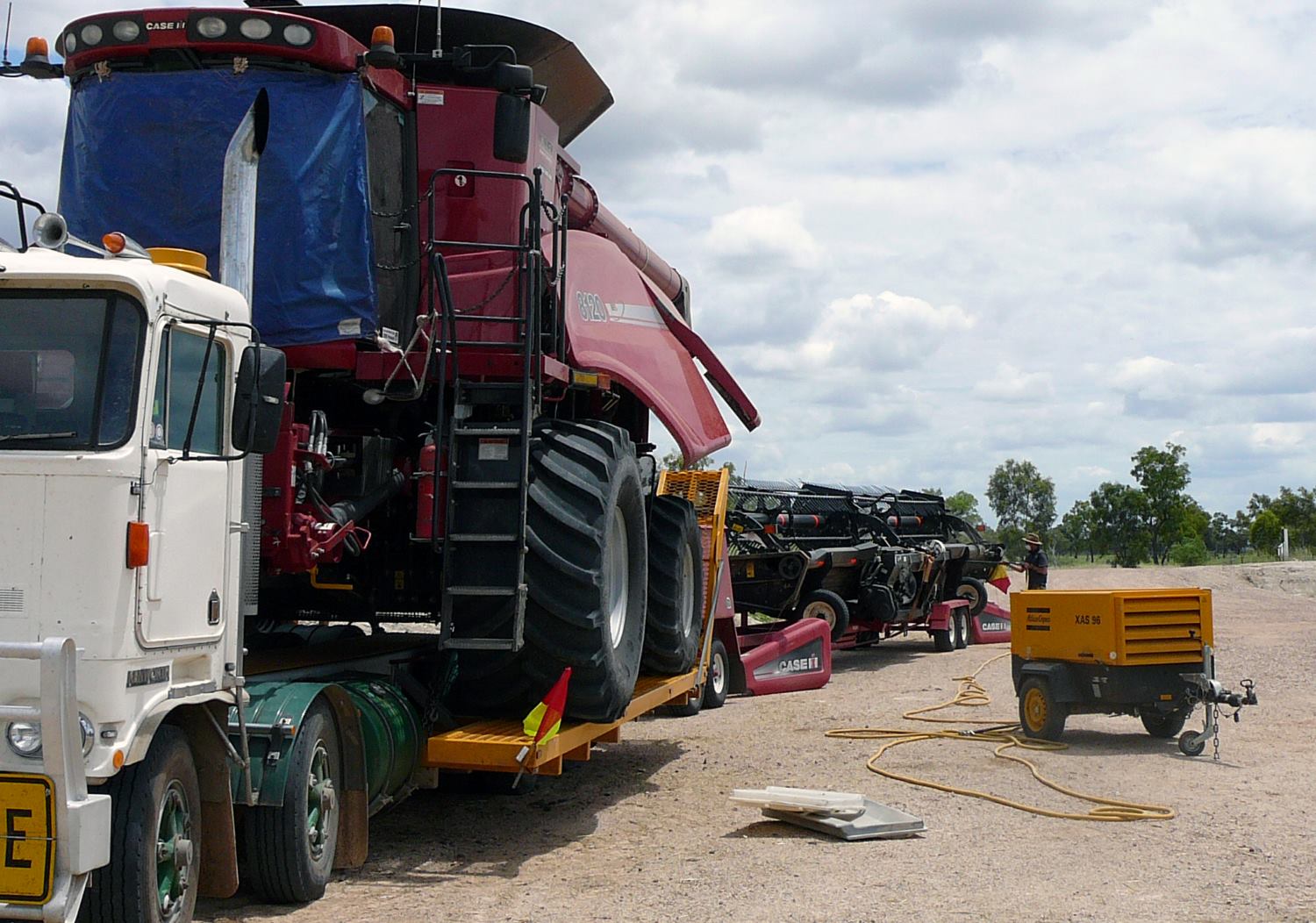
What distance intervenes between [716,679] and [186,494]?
31.4 feet

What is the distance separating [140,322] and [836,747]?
787 cm

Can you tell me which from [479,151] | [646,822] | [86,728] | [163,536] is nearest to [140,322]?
[163,536]

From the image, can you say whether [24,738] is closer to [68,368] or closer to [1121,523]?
[68,368]

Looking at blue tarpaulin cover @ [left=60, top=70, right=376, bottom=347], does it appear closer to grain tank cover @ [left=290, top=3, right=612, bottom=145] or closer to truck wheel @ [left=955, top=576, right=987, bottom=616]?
grain tank cover @ [left=290, top=3, right=612, bottom=145]

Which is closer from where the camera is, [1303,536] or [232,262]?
[232,262]

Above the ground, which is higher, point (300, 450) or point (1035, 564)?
point (300, 450)

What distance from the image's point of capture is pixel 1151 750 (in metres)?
11.7

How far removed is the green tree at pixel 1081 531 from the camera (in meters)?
76.4

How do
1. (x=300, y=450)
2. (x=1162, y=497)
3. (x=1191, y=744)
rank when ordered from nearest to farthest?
1. (x=300, y=450)
2. (x=1191, y=744)
3. (x=1162, y=497)

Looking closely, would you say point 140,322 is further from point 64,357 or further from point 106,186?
point 106,186

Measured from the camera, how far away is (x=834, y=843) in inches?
327

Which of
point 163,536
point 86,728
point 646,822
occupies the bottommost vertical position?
point 646,822

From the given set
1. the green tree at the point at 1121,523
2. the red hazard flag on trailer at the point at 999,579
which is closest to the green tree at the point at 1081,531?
the green tree at the point at 1121,523

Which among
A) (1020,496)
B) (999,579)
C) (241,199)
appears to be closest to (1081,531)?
(1020,496)
